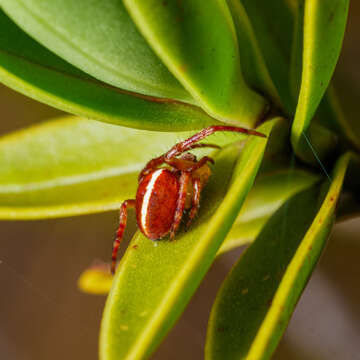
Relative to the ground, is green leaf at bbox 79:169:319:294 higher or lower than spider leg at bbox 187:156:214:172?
lower

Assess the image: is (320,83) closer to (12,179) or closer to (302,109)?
(302,109)

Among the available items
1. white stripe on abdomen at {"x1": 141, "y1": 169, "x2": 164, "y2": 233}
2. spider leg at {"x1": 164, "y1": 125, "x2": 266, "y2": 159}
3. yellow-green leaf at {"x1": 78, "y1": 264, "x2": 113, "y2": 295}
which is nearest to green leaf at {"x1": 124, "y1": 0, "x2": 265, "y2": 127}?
spider leg at {"x1": 164, "y1": 125, "x2": 266, "y2": 159}

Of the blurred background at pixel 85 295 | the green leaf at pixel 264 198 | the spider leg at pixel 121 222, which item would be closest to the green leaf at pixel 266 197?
the green leaf at pixel 264 198

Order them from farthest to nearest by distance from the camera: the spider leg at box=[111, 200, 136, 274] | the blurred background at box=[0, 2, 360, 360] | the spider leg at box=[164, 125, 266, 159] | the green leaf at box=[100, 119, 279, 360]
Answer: the blurred background at box=[0, 2, 360, 360], the spider leg at box=[111, 200, 136, 274], the spider leg at box=[164, 125, 266, 159], the green leaf at box=[100, 119, 279, 360]

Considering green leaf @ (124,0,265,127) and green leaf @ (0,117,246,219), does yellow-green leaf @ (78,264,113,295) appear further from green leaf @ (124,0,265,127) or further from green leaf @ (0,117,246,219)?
green leaf @ (124,0,265,127)

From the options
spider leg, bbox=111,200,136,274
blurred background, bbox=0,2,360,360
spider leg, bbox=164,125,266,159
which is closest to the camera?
spider leg, bbox=164,125,266,159

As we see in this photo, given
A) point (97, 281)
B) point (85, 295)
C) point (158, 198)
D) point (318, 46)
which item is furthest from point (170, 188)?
→ point (85, 295)

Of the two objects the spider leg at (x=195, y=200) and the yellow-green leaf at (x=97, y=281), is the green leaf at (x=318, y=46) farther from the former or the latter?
the yellow-green leaf at (x=97, y=281)
